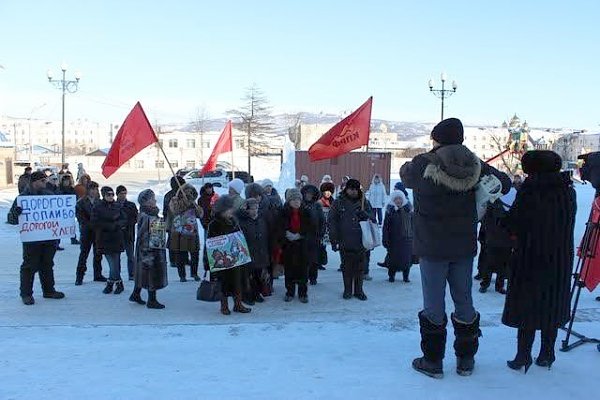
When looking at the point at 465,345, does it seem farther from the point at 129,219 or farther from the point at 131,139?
the point at 129,219

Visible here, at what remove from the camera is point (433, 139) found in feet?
13.6

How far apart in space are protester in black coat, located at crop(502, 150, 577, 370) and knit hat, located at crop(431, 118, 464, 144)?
22.8 inches

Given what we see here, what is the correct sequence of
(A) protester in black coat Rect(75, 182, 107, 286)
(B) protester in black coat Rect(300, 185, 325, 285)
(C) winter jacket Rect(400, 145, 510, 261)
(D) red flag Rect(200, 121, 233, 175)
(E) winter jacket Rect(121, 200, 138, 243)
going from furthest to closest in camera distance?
(D) red flag Rect(200, 121, 233, 175) → (E) winter jacket Rect(121, 200, 138, 243) → (A) protester in black coat Rect(75, 182, 107, 286) → (B) protester in black coat Rect(300, 185, 325, 285) → (C) winter jacket Rect(400, 145, 510, 261)

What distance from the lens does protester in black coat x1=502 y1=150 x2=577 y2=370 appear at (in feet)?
13.5

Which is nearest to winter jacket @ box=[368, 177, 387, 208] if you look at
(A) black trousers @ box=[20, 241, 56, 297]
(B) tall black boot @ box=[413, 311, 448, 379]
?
(A) black trousers @ box=[20, 241, 56, 297]

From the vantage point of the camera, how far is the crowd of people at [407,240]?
4.05 m

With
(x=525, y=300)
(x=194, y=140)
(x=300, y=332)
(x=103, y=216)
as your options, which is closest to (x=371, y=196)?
(x=103, y=216)

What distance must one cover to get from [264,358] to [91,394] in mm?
1379

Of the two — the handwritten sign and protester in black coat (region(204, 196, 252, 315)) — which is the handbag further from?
the handwritten sign

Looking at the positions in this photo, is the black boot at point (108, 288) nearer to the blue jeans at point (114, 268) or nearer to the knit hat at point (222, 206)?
the blue jeans at point (114, 268)

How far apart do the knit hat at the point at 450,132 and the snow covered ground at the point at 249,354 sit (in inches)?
69.4

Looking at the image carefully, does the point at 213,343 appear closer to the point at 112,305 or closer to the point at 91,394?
the point at 91,394

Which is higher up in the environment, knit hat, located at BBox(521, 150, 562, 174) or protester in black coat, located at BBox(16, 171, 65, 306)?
knit hat, located at BBox(521, 150, 562, 174)

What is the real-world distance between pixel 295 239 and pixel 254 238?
1.88 ft
